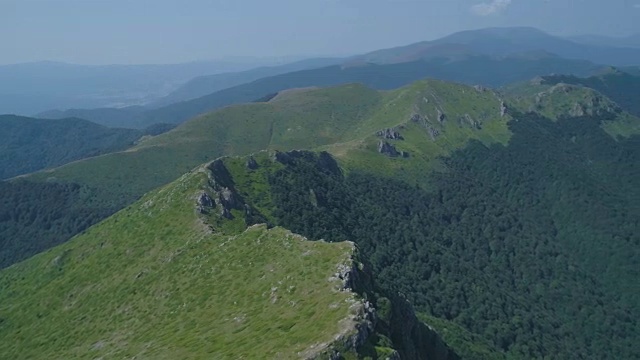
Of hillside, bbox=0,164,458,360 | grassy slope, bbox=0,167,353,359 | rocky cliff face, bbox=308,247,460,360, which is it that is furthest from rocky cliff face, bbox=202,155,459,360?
grassy slope, bbox=0,167,353,359

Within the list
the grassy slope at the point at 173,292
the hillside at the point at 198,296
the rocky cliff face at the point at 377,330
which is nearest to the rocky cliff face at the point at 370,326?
the rocky cliff face at the point at 377,330

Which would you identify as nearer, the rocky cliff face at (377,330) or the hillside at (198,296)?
the rocky cliff face at (377,330)

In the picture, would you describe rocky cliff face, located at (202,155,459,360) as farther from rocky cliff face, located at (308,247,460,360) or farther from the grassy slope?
the grassy slope

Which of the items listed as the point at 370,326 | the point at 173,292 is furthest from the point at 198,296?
the point at 370,326

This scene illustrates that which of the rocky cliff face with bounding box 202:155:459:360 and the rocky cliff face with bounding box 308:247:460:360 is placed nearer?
the rocky cliff face with bounding box 202:155:459:360

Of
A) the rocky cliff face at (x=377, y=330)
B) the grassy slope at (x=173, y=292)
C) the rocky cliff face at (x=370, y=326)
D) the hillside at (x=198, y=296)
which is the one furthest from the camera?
the grassy slope at (x=173, y=292)

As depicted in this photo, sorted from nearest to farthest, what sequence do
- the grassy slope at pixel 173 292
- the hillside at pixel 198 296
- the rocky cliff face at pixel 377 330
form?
1. the rocky cliff face at pixel 377 330
2. the hillside at pixel 198 296
3. the grassy slope at pixel 173 292

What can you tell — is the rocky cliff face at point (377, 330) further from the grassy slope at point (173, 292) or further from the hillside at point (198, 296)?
the grassy slope at point (173, 292)
